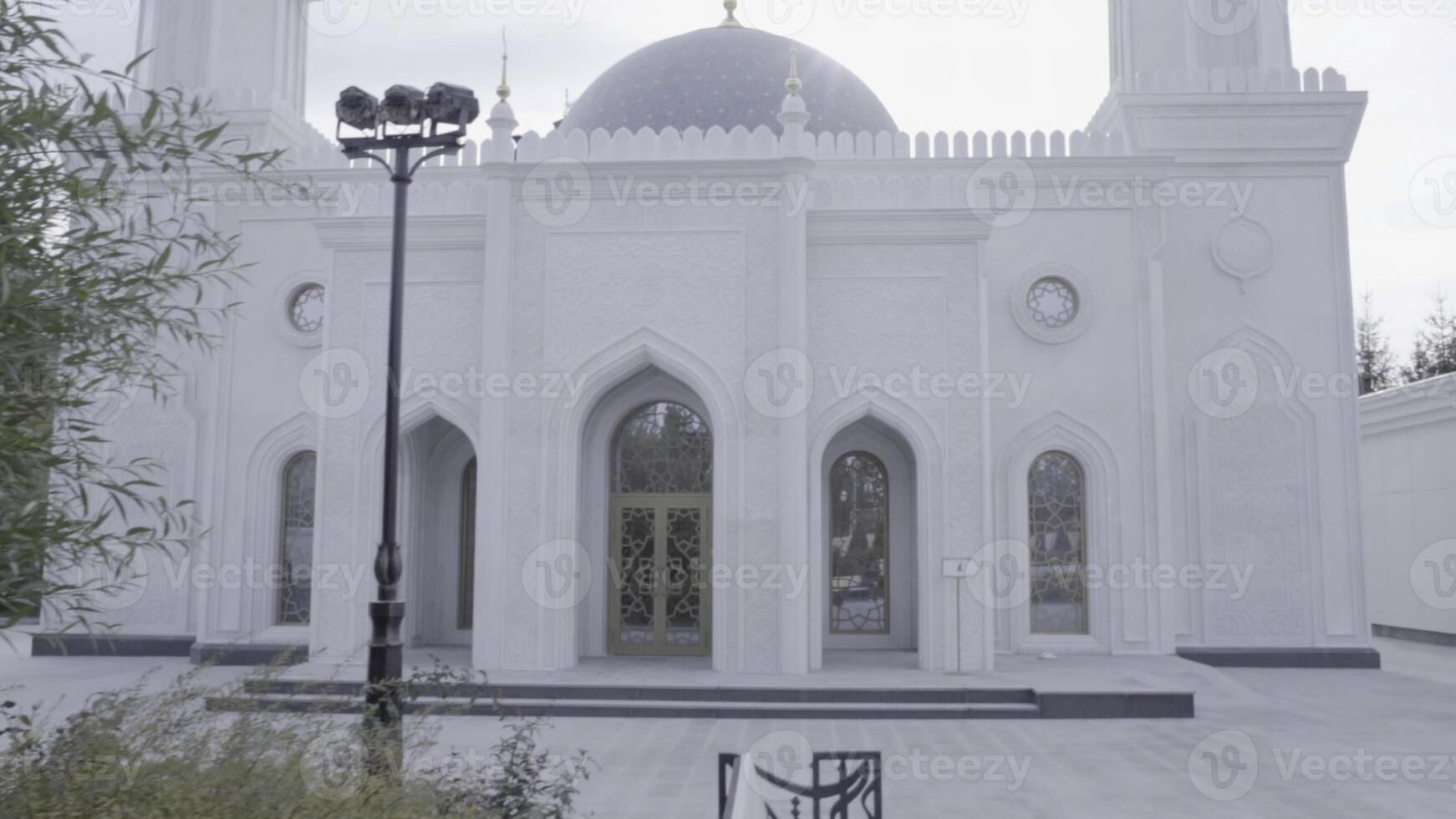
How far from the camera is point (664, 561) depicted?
11.9m

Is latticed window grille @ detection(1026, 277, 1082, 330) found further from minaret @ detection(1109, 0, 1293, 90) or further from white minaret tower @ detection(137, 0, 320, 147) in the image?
white minaret tower @ detection(137, 0, 320, 147)

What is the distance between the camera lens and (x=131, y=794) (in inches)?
149

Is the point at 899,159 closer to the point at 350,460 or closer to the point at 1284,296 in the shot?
the point at 1284,296

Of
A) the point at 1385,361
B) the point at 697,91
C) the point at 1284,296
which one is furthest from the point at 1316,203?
the point at 1385,361

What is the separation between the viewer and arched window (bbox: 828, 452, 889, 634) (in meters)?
12.7

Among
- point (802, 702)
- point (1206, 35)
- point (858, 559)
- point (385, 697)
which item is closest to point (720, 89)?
point (1206, 35)

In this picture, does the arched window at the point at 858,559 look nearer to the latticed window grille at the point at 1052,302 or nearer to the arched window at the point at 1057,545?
the arched window at the point at 1057,545

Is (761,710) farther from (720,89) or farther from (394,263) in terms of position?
(720,89)

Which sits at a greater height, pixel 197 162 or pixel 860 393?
pixel 197 162

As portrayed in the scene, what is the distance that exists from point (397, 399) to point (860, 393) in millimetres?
5731

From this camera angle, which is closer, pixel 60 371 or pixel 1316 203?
pixel 60 371

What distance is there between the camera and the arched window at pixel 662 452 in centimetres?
1203

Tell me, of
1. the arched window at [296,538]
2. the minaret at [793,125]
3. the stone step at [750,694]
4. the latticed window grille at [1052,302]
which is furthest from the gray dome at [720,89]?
the stone step at [750,694]

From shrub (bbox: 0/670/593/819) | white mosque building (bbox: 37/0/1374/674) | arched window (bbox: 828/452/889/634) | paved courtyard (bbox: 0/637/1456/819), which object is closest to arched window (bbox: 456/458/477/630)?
white mosque building (bbox: 37/0/1374/674)
